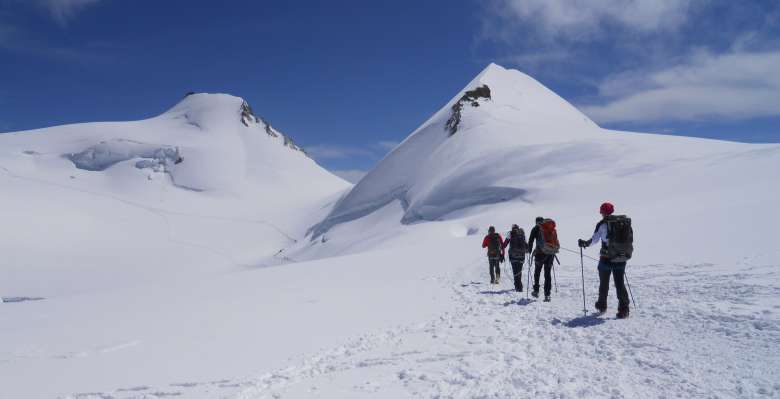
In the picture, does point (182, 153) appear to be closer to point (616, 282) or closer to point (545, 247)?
point (545, 247)

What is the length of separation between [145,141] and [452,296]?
10756 centimetres

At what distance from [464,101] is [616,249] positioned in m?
75.9

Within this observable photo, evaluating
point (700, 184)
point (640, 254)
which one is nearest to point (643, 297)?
point (640, 254)

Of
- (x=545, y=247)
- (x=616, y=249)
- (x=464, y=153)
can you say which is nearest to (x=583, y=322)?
(x=616, y=249)

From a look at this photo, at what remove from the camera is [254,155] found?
110250 mm

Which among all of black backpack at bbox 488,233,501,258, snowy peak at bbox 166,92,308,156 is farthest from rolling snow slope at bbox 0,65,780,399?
snowy peak at bbox 166,92,308,156

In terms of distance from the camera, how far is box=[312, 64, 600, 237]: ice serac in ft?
160

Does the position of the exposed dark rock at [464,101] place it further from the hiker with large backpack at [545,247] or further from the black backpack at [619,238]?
the black backpack at [619,238]

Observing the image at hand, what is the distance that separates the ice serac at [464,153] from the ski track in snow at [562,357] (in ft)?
110

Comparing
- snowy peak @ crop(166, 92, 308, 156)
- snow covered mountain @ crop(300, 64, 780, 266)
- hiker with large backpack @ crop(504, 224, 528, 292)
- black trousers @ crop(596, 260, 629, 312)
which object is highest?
snowy peak @ crop(166, 92, 308, 156)

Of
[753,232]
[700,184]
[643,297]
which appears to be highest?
[700,184]

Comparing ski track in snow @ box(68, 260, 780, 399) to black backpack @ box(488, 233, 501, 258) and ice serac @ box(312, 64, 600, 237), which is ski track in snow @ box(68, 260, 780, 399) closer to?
black backpack @ box(488, 233, 501, 258)

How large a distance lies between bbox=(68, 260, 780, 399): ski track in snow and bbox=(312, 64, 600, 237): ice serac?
33.4 metres

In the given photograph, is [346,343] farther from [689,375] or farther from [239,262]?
[239,262]
